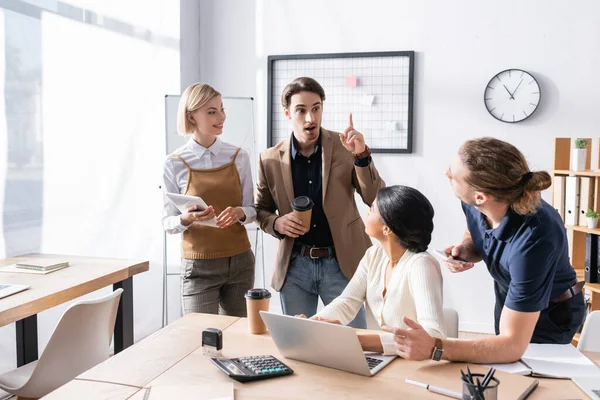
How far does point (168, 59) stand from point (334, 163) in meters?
2.32

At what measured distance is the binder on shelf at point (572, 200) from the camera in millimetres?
3472

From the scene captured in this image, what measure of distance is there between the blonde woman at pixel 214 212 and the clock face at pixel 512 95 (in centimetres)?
226

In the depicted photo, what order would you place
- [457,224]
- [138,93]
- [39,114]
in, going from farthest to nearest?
1. [457,224]
2. [138,93]
3. [39,114]

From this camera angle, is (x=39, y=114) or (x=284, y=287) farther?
(x=39, y=114)

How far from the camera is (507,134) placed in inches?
169

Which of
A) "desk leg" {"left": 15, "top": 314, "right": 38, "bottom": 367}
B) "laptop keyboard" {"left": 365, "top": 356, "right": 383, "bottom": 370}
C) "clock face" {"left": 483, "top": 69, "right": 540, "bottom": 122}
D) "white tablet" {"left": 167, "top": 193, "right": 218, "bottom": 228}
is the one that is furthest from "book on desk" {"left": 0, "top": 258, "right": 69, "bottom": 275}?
"clock face" {"left": 483, "top": 69, "right": 540, "bottom": 122}

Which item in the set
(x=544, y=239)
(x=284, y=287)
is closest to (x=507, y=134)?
(x=284, y=287)

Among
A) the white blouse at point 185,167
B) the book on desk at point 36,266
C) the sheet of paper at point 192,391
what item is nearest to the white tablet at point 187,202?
the white blouse at point 185,167

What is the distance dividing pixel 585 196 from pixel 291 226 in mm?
1940

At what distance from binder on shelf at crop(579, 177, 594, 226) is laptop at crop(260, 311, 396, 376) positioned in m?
2.29

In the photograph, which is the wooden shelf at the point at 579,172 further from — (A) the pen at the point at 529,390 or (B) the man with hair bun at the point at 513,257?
(A) the pen at the point at 529,390

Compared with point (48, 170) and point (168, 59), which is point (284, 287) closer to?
point (48, 170)

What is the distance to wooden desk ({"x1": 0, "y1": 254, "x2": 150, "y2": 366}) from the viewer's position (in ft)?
7.59

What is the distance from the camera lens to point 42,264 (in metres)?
2.88
